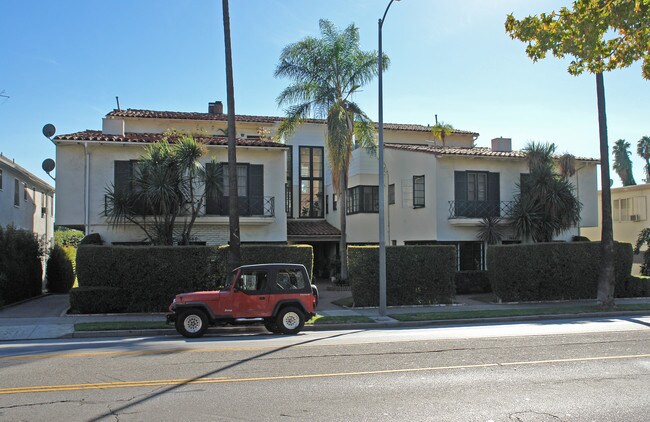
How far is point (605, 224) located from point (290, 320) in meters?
12.5

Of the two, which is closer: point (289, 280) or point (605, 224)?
point (289, 280)

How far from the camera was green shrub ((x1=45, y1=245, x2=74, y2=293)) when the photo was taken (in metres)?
25.4

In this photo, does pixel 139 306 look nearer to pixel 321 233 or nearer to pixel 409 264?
pixel 409 264

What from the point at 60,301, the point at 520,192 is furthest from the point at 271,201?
the point at 520,192

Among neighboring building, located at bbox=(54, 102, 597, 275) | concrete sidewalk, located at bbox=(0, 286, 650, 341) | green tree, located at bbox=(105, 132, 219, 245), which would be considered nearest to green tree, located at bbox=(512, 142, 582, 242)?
neighboring building, located at bbox=(54, 102, 597, 275)

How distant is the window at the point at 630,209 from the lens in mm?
33781

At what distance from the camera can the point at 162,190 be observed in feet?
63.2

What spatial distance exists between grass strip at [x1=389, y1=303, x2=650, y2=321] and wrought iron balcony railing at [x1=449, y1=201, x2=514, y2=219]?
6.97 m

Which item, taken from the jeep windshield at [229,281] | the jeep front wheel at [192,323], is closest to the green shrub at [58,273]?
the jeep windshield at [229,281]

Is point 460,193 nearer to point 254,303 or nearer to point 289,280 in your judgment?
point 289,280

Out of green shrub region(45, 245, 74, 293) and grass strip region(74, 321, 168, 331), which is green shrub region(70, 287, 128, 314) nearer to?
grass strip region(74, 321, 168, 331)

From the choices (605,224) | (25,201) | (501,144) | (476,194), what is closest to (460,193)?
(476,194)

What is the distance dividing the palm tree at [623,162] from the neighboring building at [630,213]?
27964 millimetres

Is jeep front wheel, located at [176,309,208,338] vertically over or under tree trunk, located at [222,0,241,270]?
under
